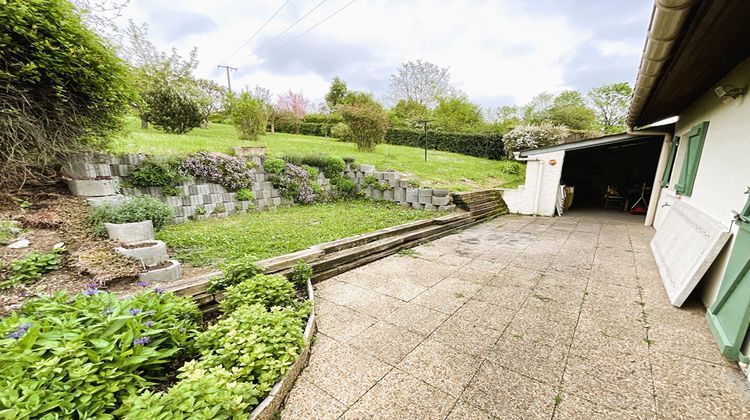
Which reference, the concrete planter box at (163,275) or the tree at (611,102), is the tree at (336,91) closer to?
the tree at (611,102)

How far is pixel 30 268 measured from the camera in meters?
2.29

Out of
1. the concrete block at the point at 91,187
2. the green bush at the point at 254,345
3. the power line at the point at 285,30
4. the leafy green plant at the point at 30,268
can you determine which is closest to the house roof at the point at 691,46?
the green bush at the point at 254,345

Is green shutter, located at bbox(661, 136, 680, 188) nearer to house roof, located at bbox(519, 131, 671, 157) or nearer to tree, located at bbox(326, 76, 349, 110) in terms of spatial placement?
house roof, located at bbox(519, 131, 671, 157)

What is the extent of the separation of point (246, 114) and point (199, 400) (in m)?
10.8

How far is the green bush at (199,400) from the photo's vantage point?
1.20m

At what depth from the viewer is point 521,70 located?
2288 cm

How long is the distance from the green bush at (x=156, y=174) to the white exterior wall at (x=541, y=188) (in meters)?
8.57

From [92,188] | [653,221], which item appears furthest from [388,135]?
[92,188]

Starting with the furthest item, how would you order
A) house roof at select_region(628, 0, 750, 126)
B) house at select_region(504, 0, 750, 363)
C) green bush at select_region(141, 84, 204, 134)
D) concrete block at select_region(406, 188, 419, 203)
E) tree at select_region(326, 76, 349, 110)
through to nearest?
tree at select_region(326, 76, 349, 110), green bush at select_region(141, 84, 204, 134), concrete block at select_region(406, 188, 419, 203), house at select_region(504, 0, 750, 363), house roof at select_region(628, 0, 750, 126)

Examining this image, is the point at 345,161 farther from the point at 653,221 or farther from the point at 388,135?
the point at 388,135

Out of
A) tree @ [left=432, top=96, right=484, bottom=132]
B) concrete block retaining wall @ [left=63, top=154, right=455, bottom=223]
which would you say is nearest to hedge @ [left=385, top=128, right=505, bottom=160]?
tree @ [left=432, top=96, right=484, bottom=132]

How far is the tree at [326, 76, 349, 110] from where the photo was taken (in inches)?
982

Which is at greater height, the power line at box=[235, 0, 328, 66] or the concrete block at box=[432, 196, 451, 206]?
the power line at box=[235, 0, 328, 66]

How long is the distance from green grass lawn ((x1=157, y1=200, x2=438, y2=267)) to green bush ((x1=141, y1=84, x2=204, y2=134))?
252 inches
